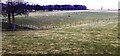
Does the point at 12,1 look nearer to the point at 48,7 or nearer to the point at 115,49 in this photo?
the point at 115,49

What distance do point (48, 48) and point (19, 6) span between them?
2731cm

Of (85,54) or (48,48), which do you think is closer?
(85,54)

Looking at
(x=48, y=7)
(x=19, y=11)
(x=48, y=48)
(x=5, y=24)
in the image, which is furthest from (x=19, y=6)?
(x=48, y=7)

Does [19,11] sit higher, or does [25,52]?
[19,11]

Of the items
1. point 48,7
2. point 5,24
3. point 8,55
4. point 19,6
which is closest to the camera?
point 8,55

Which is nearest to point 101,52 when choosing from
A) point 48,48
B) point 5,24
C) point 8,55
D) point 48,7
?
point 48,48

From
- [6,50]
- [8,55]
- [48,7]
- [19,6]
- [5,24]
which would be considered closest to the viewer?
[8,55]

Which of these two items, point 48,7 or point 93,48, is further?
point 48,7

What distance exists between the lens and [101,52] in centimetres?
2586

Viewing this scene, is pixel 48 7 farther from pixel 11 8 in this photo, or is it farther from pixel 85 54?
pixel 85 54

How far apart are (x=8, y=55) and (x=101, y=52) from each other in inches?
376

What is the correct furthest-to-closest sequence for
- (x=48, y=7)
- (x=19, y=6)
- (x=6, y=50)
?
1. (x=48, y=7)
2. (x=19, y=6)
3. (x=6, y=50)

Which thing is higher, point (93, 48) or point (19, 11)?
point (19, 11)

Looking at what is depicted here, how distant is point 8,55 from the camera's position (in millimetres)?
24703
